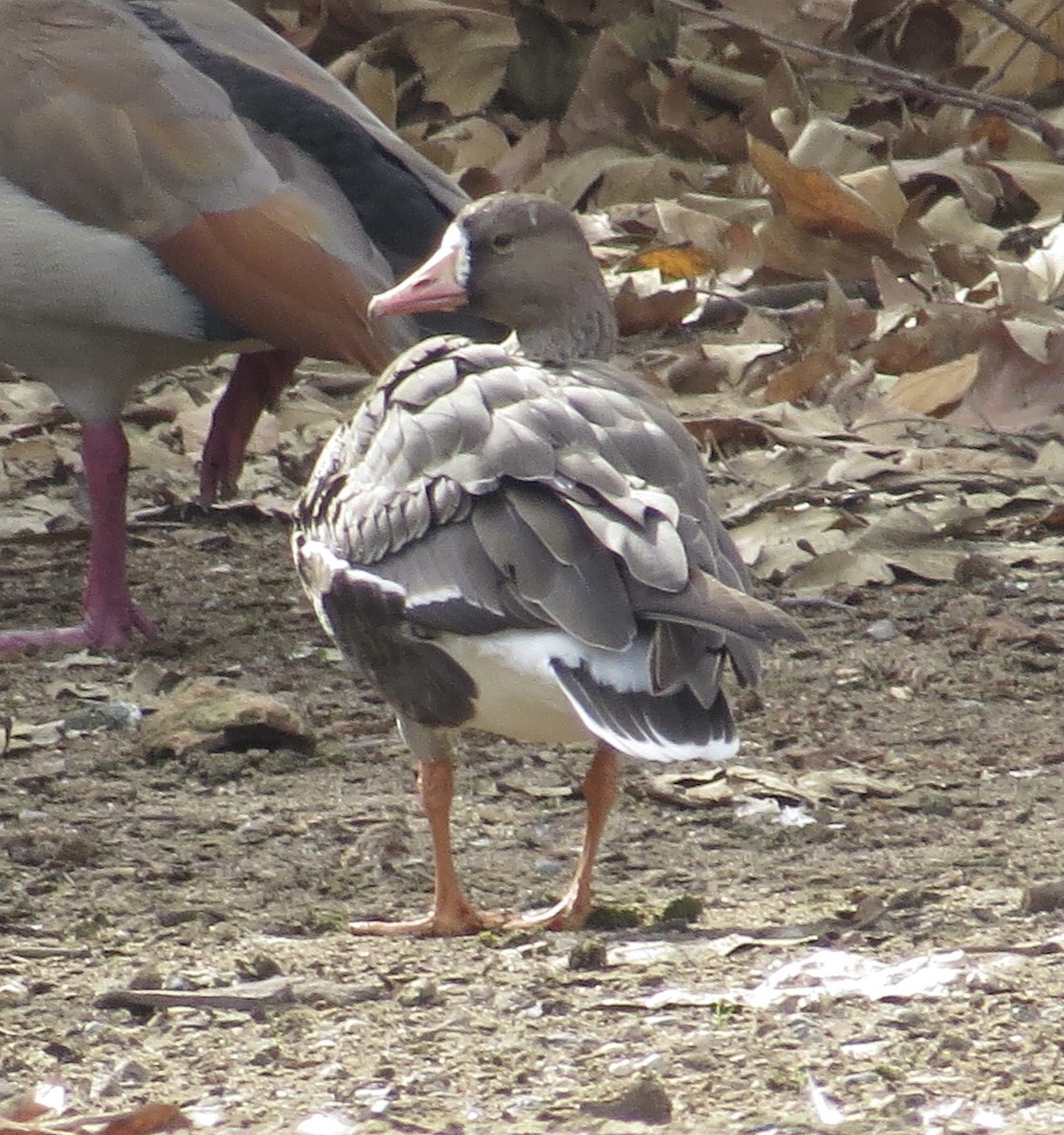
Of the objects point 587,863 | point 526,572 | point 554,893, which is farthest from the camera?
point 554,893

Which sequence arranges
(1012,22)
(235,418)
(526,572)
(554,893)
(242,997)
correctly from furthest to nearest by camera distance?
(235,418)
(1012,22)
(554,893)
(526,572)
(242,997)

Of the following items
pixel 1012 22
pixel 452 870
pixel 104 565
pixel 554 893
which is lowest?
pixel 104 565

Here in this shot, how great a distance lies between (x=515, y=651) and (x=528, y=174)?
220 inches

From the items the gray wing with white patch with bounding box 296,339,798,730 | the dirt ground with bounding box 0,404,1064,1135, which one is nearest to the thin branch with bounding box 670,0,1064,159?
the dirt ground with bounding box 0,404,1064,1135

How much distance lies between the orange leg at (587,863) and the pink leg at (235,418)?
291cm

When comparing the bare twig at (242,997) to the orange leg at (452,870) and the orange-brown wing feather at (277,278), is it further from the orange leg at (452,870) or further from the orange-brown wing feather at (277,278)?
the orange-brown wing feather at (277,278)

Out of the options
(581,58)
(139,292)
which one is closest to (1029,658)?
(139,292)

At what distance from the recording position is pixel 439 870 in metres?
3.87

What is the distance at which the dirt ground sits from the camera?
118 inches

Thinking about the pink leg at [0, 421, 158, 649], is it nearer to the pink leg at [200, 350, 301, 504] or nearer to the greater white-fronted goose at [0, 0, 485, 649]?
the greater white-fronted goose at [0, 0, 485, 649]

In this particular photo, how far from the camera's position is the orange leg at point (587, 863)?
3795 mm

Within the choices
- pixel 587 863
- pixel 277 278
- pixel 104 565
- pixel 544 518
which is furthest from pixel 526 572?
pixel 104 565

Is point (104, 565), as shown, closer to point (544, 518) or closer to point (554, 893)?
point (554, 893)

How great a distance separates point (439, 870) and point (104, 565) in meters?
2.32
